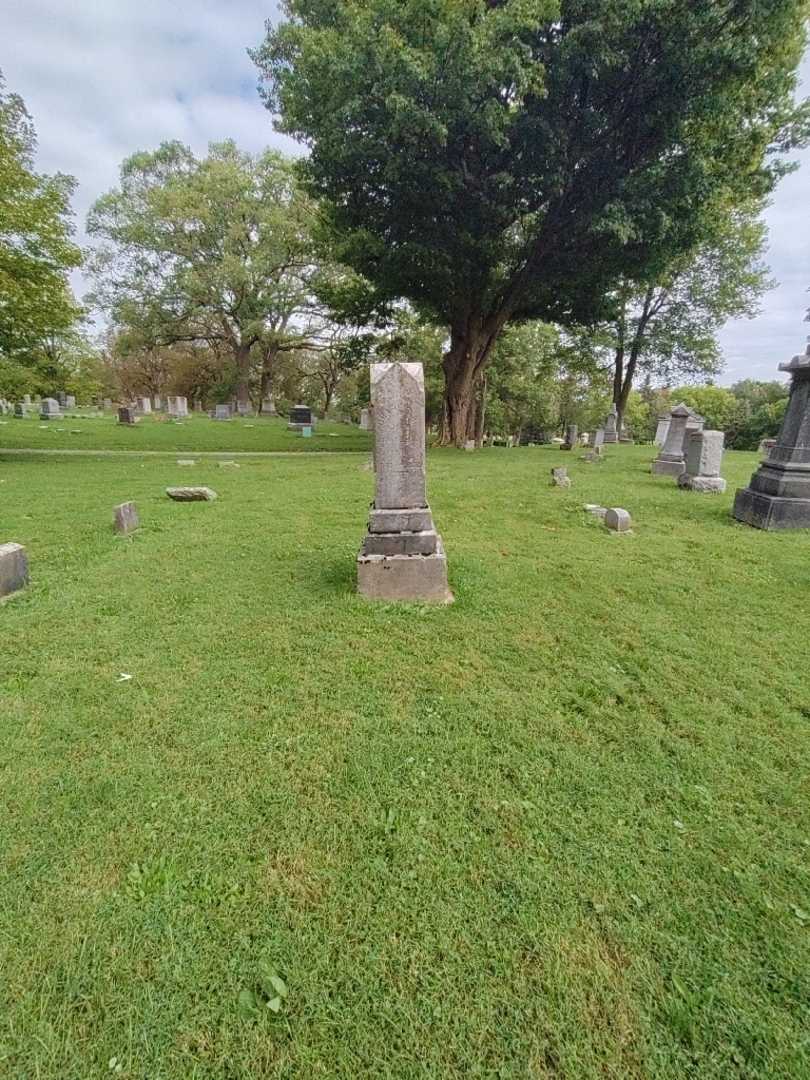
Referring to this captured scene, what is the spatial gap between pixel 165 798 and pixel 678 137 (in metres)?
15.7

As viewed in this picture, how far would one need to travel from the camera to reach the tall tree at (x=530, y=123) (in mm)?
9039

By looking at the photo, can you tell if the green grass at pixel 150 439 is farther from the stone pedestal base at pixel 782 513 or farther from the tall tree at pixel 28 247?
the stone pedestal base at pixel 782 513

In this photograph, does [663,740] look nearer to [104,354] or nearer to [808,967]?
[808,967]

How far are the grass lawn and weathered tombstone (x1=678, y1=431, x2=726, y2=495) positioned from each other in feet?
16.9

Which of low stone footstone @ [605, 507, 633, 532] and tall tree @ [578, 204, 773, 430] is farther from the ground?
tall tree @ [578, 204, 773, 430]

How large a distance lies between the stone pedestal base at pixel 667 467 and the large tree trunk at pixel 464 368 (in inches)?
298

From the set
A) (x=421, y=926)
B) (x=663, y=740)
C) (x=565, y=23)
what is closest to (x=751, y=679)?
(x=663, y=740)

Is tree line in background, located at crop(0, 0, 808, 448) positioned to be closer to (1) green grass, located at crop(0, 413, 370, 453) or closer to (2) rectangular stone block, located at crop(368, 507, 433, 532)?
(1) green grass, located at crop(0, 413, 370, 453)

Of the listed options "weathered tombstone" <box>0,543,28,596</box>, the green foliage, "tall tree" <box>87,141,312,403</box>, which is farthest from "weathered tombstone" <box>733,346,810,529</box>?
"tall tree" <box>87,141,312,403</box>

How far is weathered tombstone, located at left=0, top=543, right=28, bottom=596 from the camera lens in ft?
13.0

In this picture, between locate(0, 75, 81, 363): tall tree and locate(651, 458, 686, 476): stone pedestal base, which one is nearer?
locate(0, 75, 81, 363): tall tree

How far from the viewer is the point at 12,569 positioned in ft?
13.3

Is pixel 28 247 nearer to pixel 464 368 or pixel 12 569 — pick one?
pixel 12 569

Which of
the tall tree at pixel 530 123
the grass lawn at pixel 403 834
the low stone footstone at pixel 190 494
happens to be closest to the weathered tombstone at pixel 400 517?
the grass lawn at pixel 403 834
